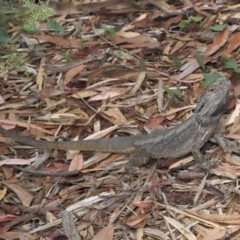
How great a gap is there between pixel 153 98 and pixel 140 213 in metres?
1.30

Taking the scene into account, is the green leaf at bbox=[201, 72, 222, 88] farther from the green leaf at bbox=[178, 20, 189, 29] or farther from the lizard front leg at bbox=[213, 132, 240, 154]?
the green leaf at bbox=[178, 20, 189, 29]

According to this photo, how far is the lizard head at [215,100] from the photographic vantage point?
14.9 feet

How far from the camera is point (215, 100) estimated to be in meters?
4.57

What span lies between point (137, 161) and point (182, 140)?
394mm

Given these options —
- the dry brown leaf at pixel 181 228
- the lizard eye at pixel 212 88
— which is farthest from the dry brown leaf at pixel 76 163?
the lizard eye at pixel 212 88

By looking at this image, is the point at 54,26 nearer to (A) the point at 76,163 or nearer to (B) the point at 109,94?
(B) the point at 109,94

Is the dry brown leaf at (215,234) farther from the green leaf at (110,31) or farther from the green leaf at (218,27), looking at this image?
the green leaf at (110,31)

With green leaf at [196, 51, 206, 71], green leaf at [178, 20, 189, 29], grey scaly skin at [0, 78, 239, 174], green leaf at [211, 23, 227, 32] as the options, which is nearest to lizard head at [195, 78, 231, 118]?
grey scaly skin at [0, 78, 239, 174]

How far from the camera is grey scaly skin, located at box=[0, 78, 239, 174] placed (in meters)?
4.58

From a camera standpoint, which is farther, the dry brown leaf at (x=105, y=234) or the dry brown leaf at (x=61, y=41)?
the dry brown leaf at (x=61, y=41)

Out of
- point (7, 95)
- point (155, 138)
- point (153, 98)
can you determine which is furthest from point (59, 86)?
point (155, 138)

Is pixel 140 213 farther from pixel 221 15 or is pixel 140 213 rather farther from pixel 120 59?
pixel 221 15

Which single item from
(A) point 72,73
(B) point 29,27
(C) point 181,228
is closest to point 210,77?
(A) point 72,73

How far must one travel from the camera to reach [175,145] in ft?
15.4
